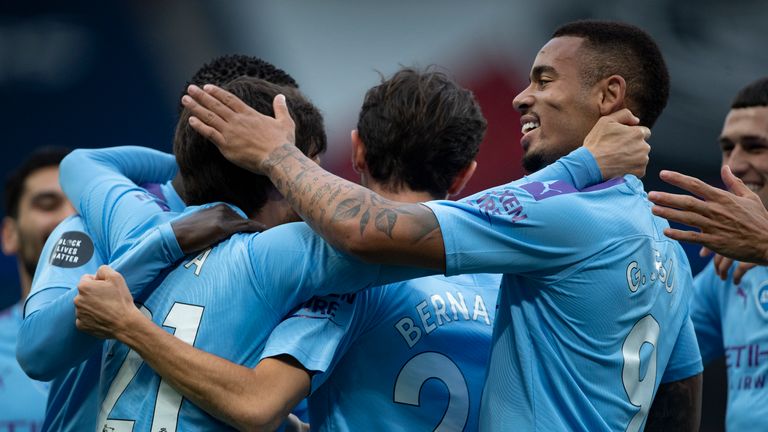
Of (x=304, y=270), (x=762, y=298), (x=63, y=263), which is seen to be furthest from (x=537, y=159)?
(x=762, y=298)

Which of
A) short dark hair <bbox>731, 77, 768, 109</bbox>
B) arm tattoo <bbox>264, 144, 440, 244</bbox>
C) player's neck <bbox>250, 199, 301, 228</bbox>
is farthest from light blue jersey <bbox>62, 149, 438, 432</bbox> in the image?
short dark hair <bbox>731, 77, 768, 109</bbox>

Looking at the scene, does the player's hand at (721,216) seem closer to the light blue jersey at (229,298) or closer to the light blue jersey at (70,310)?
the light blue jersey at (229,298)

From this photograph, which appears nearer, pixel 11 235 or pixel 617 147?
pixel 617 147

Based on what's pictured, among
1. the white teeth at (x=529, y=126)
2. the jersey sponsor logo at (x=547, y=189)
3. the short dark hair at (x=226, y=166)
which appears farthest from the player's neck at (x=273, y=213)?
the white teeth at (x=529, y=126)

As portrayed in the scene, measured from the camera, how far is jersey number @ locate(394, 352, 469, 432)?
3.01 m

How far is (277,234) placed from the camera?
282cm

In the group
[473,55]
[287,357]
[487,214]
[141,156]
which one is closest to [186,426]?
[287,357]

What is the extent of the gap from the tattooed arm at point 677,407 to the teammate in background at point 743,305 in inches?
60.3

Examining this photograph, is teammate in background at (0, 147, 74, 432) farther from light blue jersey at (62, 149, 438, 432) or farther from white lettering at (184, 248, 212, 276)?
white lettering at (184, 248, 212, 276)

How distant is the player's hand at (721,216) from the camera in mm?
3047

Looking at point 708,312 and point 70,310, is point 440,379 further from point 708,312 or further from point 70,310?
point 708,312

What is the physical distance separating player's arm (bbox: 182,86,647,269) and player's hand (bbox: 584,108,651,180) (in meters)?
0.64

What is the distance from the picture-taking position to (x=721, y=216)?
3.23 meters

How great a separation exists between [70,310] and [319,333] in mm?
735
